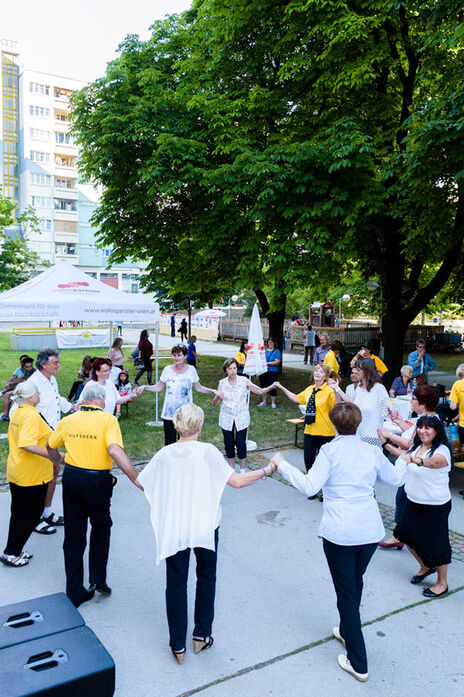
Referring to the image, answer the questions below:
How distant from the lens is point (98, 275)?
5950 cm

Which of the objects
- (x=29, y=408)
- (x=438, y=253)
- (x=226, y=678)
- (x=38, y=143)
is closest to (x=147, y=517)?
(x=29, y=408)

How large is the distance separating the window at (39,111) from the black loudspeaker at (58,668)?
209ft

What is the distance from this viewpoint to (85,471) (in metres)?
4.00

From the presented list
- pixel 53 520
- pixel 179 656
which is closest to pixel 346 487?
pixel 179 656

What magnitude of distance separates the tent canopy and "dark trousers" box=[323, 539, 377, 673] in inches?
277

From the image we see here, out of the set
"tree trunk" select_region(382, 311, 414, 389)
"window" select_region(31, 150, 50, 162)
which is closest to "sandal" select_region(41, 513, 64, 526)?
"tree trunk" select_region(382, 311, 414, 389)

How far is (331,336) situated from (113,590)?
73.9ft

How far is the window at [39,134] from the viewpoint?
186 ft

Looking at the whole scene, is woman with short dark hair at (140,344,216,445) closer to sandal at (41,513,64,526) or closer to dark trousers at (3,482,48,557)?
sandal at (41,513,64,526)

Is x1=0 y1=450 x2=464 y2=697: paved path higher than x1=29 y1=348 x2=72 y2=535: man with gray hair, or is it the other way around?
x1=29 y1=348 x2=72 y2=535: man with gray hair

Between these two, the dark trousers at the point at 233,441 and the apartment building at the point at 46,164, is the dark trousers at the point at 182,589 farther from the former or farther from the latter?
the apartment building at the point at 46,164

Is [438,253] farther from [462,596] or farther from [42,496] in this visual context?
[42,496]

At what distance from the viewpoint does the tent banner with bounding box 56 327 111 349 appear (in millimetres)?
26766

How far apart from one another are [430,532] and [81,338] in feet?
82.2
